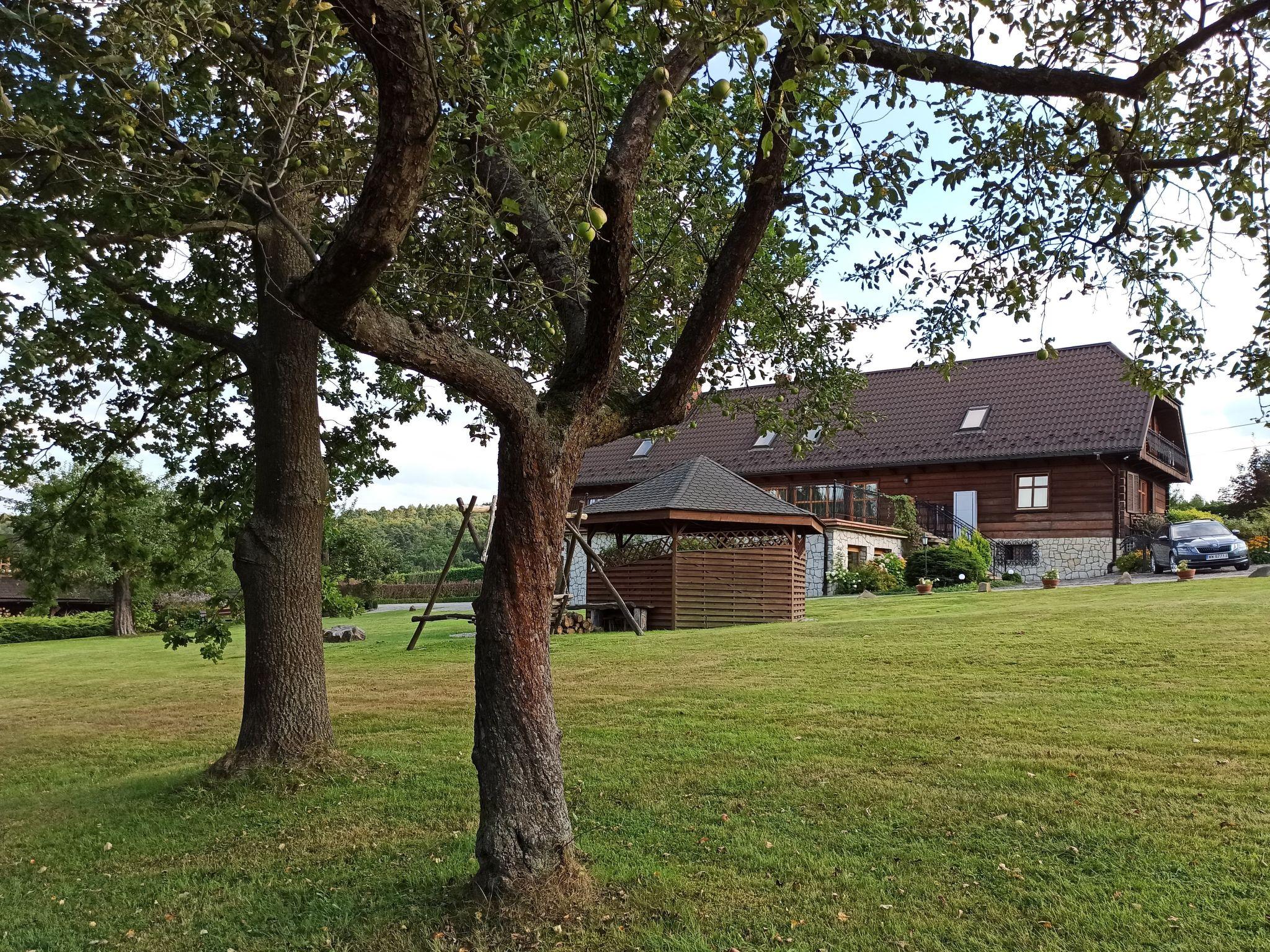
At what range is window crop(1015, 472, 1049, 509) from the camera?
93.6 feet

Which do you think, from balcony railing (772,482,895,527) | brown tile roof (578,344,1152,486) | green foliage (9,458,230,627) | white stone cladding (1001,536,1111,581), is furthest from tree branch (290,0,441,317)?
white stone cladding (1001,536,1111,581)

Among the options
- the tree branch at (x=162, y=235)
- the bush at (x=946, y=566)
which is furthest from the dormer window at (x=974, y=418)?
the tree branch at (x=162, y=235)

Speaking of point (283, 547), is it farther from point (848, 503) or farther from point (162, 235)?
point (848, 503)

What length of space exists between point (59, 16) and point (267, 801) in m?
5.09

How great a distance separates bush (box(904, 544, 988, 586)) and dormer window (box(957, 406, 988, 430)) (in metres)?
6.00

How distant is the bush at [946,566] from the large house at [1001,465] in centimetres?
205

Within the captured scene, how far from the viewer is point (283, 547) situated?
23.6 feet

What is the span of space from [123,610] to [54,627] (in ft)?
7.29

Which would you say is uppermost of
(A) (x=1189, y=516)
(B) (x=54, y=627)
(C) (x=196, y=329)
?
(C) (x=196, y=329)

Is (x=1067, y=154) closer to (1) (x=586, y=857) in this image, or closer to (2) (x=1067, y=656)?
(1) (x=586, y=857)

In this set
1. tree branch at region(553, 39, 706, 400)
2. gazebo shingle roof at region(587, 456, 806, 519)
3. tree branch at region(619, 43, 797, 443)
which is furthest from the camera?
gazebo shingle roof at region(587, 456, 806, 519)

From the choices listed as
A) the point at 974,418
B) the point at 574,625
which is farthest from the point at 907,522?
the point at 574,625

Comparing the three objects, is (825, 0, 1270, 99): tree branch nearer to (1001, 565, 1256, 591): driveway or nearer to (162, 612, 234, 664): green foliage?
(162, 612, 234, 664): green foliage

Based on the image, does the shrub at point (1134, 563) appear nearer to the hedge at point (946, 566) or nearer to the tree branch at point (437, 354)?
the hedge at point (946, 566)
